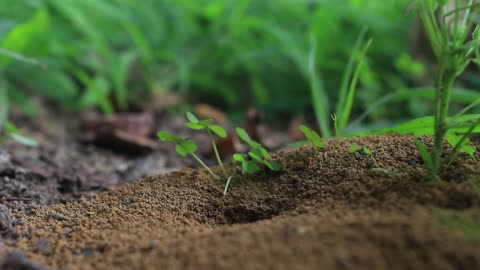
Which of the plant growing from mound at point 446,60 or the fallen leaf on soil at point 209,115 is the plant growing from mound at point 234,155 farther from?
the fallen leaf on soil at point 209,115

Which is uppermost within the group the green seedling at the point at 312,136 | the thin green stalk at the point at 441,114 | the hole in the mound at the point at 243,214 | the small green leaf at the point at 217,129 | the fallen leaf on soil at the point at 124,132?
the thin green stalk at the point at 441,114

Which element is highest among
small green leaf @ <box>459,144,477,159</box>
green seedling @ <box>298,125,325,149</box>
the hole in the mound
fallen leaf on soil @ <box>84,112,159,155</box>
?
small green leaf @ <box>459,144,477,159</box>

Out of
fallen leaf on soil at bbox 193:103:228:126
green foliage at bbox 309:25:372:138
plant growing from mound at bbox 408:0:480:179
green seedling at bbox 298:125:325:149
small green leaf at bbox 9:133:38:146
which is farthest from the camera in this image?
fallen leaf on soil at bbox 193:103:228:126

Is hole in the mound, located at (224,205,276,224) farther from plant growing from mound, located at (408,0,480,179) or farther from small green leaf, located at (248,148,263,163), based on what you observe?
plant growing from mound, located at (408,0,480,179)

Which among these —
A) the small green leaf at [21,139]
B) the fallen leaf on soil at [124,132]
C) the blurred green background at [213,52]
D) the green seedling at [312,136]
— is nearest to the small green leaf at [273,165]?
the green seedling at [312,136]

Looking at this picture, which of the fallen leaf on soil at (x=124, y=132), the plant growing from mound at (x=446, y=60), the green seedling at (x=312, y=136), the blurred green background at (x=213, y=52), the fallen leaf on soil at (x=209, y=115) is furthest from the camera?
the fallen leaf on soil at (x=209, y=115)

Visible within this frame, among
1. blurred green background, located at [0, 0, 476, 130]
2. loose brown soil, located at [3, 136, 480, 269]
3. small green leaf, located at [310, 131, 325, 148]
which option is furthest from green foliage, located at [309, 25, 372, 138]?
blurred green background, located at [0, 0, 476, 130]
